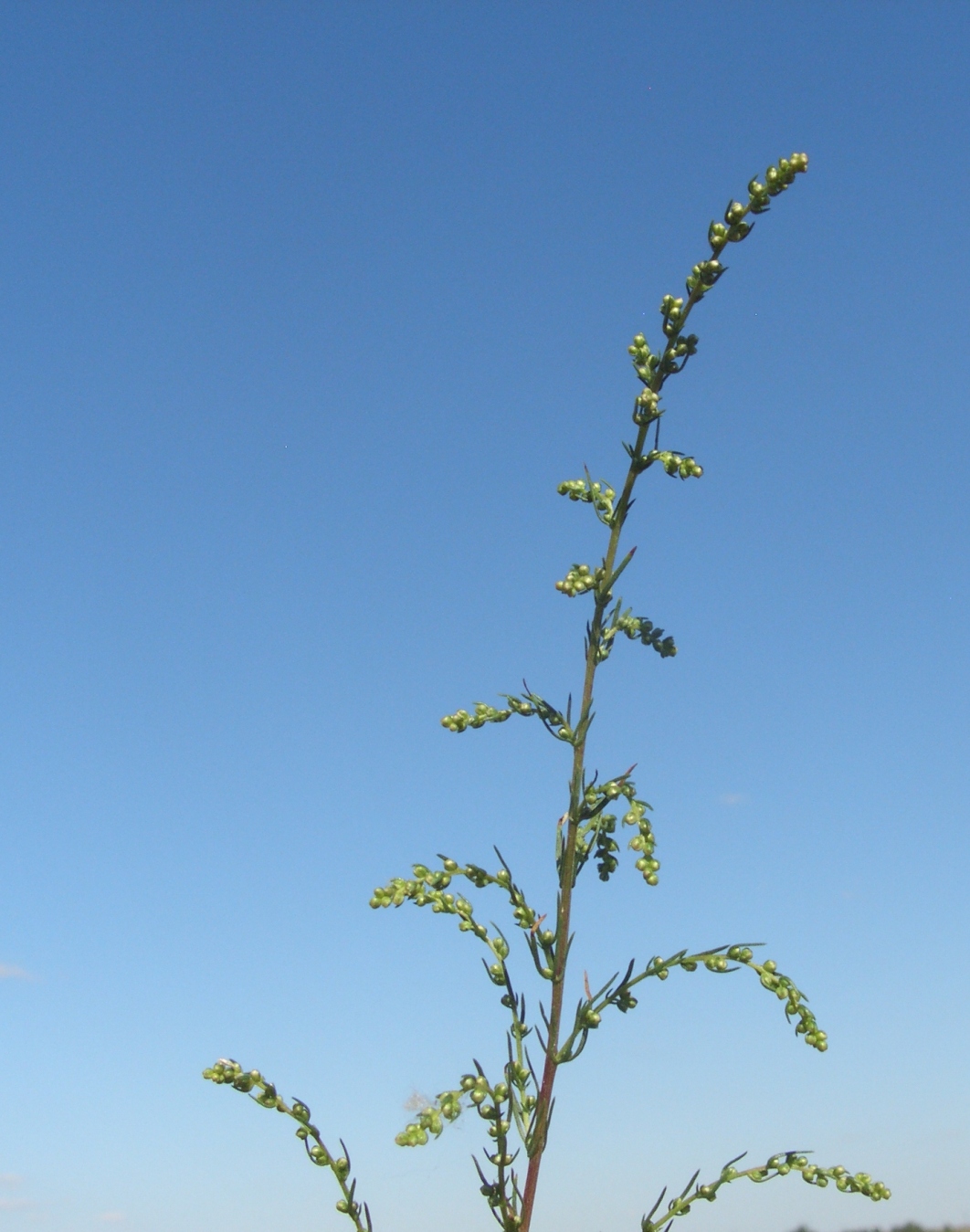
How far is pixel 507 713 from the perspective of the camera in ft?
18.4

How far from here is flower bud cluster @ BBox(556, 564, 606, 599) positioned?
5.53 m

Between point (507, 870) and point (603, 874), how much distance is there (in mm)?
469

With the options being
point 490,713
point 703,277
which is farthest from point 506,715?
point 703,277

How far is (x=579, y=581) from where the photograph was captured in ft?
18.3

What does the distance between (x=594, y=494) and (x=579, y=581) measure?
1.77 ft

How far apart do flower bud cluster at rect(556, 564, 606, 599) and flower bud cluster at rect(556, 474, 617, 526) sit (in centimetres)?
32

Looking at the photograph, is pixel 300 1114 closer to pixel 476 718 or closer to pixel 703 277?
pixel 476 718

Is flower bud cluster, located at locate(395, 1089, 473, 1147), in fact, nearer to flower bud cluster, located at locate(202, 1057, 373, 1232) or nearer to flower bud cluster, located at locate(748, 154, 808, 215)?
flower bud cluster, located at locate(202, 1057, 373, 1232)

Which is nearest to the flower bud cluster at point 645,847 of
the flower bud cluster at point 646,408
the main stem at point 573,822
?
the main stem at point 573,822

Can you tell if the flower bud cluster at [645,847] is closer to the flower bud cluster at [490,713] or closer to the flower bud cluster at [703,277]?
the flower bud cluster at [490,713]

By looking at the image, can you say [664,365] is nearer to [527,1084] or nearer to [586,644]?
[586,644]

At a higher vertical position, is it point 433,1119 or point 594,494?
point 594,494

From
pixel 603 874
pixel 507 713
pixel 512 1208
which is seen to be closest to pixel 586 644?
pixel 507 713

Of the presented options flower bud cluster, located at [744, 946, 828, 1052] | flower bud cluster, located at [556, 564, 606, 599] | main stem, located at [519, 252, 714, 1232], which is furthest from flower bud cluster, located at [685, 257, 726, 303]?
flower bud cluster, located at [744, 946, 828, 1052]
